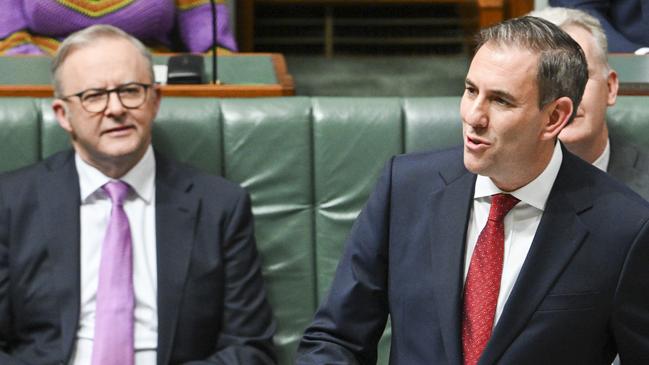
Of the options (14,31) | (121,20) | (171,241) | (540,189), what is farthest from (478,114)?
(14,31)

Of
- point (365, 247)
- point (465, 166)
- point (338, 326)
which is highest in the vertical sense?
point (465, 166)

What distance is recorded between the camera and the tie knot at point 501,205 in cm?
149

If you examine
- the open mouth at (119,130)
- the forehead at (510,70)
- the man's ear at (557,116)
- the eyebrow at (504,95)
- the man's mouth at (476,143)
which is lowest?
the open mouth at (119,130)

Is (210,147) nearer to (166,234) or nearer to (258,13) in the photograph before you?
(166,234)

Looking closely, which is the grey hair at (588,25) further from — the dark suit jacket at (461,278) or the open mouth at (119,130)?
the open mouth at (119,130)

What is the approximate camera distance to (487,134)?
144 centimetres

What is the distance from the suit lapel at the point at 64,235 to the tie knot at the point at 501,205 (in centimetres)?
68

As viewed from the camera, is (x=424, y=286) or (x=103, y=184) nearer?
(x=424, y=286)

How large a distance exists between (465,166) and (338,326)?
10.8 inches

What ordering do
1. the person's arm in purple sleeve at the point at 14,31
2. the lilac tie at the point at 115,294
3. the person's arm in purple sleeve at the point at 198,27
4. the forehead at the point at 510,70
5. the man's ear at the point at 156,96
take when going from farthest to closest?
the person's arm in purple sleeve at the point at 198,27 → the person's arm in purple sleeve at the point at 14,31 → the man's ear at the point at 156,96 → the lilac tie at the point at 115,294 → the forehead at the point at 510,70

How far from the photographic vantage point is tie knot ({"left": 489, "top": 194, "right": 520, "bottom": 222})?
58.7 inches

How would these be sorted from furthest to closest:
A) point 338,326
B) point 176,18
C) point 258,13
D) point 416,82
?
1. point 258,13
2. point 416,82
3. point 176,18
4. point 338,326

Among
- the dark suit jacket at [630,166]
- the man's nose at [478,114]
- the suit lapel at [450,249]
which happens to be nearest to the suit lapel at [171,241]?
the suit lapel at [450,249]

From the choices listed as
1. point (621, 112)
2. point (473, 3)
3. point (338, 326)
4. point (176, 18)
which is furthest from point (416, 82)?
point (338, 326)
